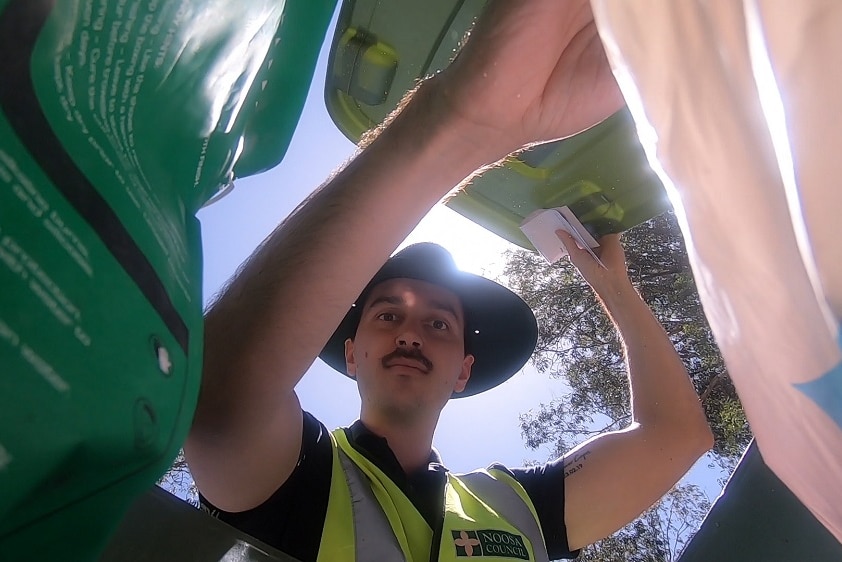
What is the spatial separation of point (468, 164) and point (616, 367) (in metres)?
3.57

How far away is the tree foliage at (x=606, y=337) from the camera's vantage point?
135 inches

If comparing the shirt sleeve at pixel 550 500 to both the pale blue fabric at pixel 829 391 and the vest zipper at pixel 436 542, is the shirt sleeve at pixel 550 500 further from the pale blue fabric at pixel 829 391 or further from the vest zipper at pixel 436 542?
the pale blue fabric at pixel 829 391

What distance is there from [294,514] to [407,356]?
567mm

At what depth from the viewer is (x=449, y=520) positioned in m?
1.15

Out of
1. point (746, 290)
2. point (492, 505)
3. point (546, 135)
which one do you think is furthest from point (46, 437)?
point (492, 505)

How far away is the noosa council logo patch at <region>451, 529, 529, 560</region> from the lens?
1.09m

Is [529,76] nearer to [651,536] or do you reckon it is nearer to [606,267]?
[606,267]

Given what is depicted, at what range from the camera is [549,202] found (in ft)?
4.70

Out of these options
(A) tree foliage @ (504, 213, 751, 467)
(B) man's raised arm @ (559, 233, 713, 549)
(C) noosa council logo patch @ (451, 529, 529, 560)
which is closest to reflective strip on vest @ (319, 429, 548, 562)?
(C) noosa council logo patch @ (451, 529, 529, 560)

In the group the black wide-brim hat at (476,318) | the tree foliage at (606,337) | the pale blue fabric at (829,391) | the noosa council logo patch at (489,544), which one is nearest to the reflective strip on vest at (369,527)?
the noosa council logo patch at (489,544)

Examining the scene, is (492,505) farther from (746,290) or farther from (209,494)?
(746,290)

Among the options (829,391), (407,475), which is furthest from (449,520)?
(829,391)

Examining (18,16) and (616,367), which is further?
(616,367)

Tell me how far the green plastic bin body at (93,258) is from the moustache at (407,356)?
1.13 metres
